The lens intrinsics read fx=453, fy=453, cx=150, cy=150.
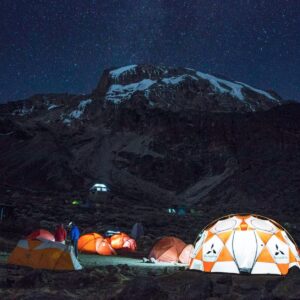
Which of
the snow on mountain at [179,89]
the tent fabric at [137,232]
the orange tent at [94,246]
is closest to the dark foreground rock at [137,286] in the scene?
the orange tent at [94,246]

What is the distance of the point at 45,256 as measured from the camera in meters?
13.7

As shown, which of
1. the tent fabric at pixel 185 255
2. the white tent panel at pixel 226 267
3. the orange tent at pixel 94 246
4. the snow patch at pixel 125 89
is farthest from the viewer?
the snow patch at pixel 125 89

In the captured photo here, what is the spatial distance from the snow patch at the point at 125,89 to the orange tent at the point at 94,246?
113 meters

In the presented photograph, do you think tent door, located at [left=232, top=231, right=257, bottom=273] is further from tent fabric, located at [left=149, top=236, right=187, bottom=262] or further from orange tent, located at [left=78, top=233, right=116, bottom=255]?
orange tent, located at [left=78, top=233, right=116, bottom=255]

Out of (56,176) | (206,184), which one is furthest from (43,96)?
(206,184)

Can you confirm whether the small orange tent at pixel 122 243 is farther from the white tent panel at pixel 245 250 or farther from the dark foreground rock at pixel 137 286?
the white tent panel at pixel 245 250

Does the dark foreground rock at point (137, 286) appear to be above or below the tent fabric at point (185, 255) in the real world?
above

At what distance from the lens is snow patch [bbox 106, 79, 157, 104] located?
5499 inches

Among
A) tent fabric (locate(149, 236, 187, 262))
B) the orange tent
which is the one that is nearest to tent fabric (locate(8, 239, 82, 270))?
tent fabric (locate(149, 236, 187, 262))

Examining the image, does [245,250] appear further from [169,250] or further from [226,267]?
[169,250]

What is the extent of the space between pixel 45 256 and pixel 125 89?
144809mm

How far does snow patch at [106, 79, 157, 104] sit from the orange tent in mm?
112559

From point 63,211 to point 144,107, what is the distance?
69374 mm

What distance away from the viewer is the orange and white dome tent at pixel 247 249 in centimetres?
1337
